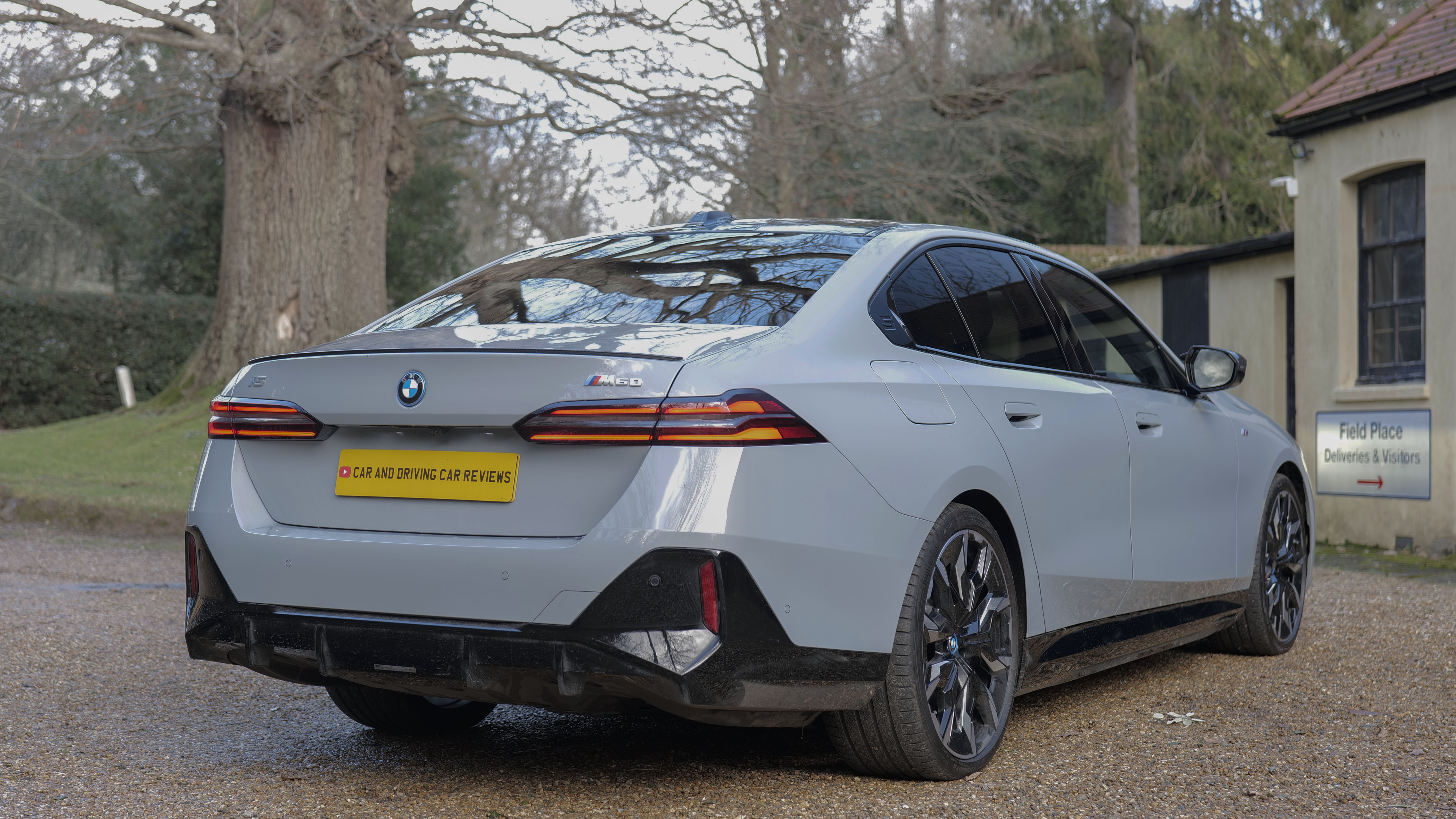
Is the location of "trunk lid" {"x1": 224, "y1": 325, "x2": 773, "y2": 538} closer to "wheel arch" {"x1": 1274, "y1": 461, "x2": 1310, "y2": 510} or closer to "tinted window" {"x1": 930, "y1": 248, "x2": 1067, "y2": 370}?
"tinted window" {"x1": 930, "y1": 248, "x2": 1067, "y2": 370}

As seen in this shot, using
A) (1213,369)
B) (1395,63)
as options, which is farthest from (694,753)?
(1395,63)

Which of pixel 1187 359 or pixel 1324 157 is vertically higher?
pixel 1324 157

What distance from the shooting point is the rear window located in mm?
3449

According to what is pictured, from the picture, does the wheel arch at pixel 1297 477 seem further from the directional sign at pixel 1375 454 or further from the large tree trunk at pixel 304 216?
the large tree trunk at pixel 304 216

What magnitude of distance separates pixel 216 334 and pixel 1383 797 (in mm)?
13712

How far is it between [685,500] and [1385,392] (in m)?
9.71

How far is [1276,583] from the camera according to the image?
568 centimetres

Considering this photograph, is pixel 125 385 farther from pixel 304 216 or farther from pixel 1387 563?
pixel 1387 563

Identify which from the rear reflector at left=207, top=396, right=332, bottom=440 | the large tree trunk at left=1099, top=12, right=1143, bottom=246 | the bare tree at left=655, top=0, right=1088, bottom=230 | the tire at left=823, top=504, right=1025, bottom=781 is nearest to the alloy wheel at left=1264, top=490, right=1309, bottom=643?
the tire at left=823, top=504, right=1025, bottom=781

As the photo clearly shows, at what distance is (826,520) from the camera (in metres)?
3.13

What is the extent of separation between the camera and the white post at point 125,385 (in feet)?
69.4

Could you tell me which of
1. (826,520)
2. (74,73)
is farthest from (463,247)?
(826,520)

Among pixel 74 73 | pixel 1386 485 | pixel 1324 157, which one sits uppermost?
pixel 74 73

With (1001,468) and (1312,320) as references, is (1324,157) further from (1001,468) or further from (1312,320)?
(1001,468)
